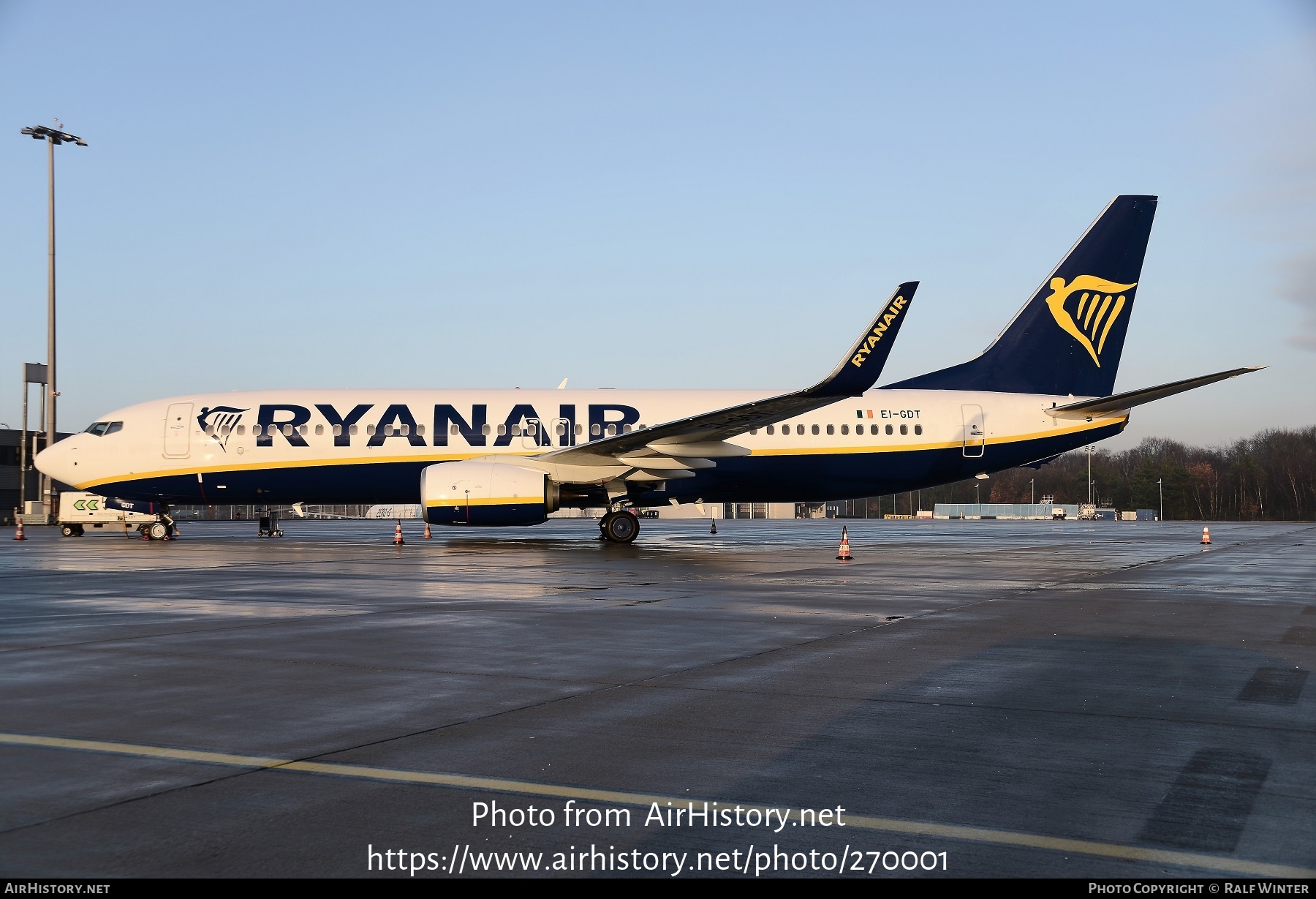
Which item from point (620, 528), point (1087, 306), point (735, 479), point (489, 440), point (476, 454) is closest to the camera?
point (476, 454)

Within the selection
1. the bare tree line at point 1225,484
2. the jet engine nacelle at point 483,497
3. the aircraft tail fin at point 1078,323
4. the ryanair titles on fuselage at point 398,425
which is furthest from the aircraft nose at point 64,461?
the bare tree line at point 1225,484

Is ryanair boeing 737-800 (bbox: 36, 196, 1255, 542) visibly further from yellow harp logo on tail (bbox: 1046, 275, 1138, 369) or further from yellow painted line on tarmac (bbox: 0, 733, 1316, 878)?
yellow painted line on tarmac (bbox: 0, 733, 1316, 878)

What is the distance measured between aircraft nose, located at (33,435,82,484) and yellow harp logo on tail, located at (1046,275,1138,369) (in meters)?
26.2

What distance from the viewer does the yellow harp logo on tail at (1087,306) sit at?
2780 cm

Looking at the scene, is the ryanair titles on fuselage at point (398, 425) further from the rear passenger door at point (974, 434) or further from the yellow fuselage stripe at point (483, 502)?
the rear passenger door at point (974, 434)

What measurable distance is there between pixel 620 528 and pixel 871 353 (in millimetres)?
8234

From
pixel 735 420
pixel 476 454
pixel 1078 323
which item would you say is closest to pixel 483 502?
pixel 476 454

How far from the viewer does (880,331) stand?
67.4ft

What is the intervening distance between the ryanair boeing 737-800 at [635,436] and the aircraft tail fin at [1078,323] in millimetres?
45

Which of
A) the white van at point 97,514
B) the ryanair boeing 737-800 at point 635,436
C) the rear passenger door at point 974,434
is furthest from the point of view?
the white van at point 97,514

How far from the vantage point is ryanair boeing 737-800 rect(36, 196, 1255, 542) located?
947 inches

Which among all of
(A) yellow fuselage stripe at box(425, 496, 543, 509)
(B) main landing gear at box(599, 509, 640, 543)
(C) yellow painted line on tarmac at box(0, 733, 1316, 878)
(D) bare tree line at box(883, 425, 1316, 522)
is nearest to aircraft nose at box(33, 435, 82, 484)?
(A) yellow fuselage stripe at box(425, 496, 543, 509)

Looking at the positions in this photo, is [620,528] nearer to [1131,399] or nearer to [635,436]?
[635,436]

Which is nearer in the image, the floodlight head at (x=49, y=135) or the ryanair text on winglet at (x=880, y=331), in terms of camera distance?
the ryanair text on winglet at (x=880, y=331)
